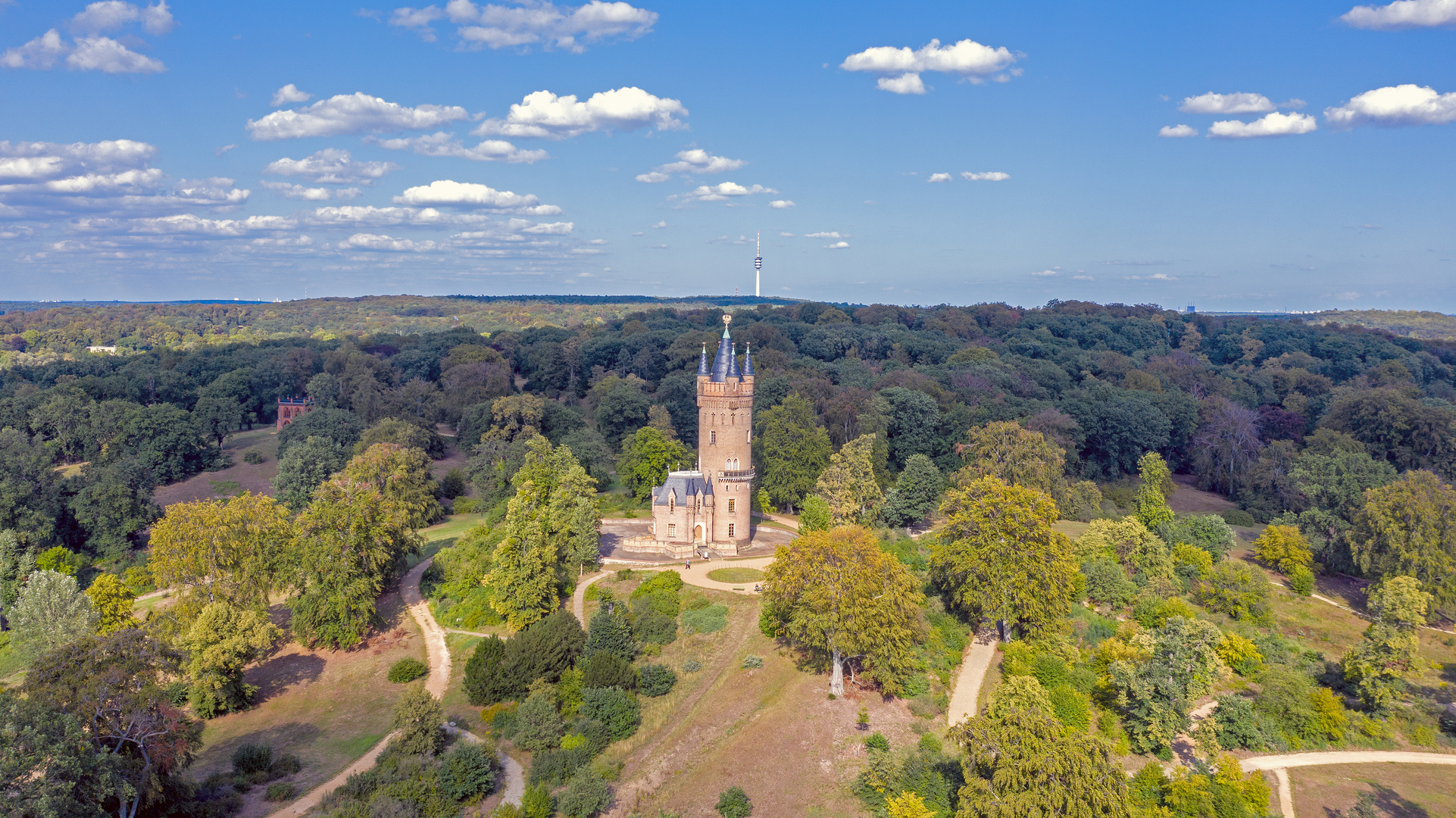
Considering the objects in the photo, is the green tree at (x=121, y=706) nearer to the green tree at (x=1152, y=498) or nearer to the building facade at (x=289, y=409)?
the green tree at (x=1152, y=498)

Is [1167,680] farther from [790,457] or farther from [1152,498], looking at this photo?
[790,457]

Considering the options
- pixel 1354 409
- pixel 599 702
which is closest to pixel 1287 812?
pixel 599 702

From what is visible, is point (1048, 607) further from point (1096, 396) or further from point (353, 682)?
point (1096, 396)

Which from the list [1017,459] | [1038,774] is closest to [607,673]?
[1038,774]

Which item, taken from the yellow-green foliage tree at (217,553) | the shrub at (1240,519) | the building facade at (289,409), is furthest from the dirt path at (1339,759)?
the building facade at (289,409)

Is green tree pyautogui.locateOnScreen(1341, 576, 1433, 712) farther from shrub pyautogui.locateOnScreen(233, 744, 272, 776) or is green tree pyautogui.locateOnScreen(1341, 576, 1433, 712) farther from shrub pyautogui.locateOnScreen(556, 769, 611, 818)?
shrub pyautogui.locateOnScreen(233, 744, 272, 776)

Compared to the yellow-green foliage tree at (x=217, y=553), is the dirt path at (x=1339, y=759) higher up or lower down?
lower down
